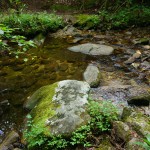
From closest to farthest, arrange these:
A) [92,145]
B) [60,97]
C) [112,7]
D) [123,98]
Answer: [92,145]
[60,97]
[123,98]
[112,7]

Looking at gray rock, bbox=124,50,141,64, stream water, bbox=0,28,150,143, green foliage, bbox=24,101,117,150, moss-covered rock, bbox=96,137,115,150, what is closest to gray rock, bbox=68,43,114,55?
stream water, bbox=0,28,150,143

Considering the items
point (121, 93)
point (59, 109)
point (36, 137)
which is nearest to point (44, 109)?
point (59, 109)

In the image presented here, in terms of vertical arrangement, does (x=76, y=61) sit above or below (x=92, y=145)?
below

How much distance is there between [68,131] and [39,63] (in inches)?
165

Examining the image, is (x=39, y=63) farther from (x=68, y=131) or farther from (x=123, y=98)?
(x=68, y=131)

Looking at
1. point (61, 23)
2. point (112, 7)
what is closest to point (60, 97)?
point (61, 23)

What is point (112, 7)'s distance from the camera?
12.8 m

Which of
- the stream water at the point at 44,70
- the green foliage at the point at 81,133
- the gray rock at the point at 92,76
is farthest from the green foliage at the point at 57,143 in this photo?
the gray rock at the point at 92,76

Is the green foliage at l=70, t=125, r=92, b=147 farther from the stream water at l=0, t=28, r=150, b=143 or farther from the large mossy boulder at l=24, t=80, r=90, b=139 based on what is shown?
the stream water at l=0, t=28, r=150, b=143

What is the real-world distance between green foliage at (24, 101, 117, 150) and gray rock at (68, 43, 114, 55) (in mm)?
4371

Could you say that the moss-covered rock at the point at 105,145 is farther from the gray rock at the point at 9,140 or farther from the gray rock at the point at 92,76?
the gray rock at the point at 92,76

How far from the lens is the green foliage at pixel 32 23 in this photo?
10578 millimetres

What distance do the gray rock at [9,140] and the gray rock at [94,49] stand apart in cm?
472

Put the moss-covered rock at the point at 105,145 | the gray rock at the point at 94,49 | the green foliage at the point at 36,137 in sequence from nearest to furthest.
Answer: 1. the moss-covered rock at the point at 105,145
2. the green foliage at the point at 36,137
3. the gray rock at the point at 94,49
